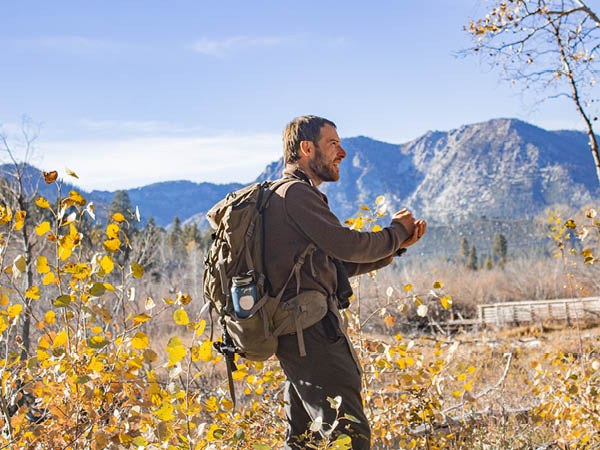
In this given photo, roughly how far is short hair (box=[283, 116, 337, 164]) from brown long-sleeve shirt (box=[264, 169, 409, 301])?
0.85 ft

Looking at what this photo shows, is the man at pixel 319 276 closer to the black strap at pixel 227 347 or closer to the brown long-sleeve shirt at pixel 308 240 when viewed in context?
the brown long-sleeve shirt at pixel 308 240

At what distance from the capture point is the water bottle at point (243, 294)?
2.27 m

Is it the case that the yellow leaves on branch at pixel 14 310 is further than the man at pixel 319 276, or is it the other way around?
the man at pixel 319 276

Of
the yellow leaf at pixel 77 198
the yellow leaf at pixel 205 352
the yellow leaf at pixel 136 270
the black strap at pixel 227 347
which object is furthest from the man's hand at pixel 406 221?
the yellow leaf at pixel 77 198

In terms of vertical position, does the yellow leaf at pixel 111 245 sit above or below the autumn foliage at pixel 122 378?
above

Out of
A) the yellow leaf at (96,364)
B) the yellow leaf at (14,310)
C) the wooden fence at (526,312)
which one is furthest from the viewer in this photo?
the wooden fence at (526,312)

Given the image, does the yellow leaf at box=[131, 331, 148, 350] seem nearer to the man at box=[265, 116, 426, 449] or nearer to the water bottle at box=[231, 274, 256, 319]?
the water bottle at box=[231, 274, 256, 319]

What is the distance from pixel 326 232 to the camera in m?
2.32

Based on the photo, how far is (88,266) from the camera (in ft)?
6.94

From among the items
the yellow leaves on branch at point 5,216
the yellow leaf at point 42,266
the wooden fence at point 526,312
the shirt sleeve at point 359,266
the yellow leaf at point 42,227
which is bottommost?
the wooden fence at point 526,312

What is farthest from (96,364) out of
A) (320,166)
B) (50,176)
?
(320,166)

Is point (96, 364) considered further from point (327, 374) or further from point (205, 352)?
point (327, 374)

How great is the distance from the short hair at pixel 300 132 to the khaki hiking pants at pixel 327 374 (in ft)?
2.45

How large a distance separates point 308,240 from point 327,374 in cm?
53
